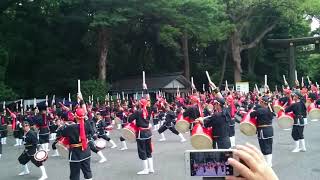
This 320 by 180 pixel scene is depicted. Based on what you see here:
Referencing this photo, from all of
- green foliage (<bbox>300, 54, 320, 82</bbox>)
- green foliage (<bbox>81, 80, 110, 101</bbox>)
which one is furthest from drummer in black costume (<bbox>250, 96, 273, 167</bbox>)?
green foliage (<bbox>300, 54, 320, 82</bbox>)

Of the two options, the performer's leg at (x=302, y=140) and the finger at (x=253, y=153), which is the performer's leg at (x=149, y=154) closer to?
the performer's leg at (x=302, y=140)

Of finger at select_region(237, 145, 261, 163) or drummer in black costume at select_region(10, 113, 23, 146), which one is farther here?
drummer in black costume at select_region(10, 113, 23, 146)

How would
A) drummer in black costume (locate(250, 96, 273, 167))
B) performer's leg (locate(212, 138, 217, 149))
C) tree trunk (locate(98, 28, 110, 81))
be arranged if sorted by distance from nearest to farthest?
performer's leg (locate(212, 138, 217, 149)) → drummer in black costume (locate(250, 96, 273, 167)) → tree trunk (locate(98, 28, 110, 81))

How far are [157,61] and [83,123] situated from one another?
3171 centimetres

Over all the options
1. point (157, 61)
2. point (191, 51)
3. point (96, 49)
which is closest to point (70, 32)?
point (96, 49)

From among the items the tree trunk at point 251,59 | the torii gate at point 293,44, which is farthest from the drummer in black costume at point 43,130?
the tree trunk at point 251,59

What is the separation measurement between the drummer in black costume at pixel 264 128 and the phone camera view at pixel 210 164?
8481 mm

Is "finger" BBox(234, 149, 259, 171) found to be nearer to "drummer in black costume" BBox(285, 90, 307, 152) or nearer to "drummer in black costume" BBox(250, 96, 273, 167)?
"drummer in black costume" BBox(250, 96, 273, 167)

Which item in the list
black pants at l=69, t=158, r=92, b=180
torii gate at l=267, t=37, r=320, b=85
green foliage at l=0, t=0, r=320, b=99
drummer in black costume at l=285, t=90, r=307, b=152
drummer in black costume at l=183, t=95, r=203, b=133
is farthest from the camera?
green foliage at l=0, t=0, r=320, b=99

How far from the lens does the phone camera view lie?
7.00 ft

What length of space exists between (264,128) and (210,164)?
8.66 metres

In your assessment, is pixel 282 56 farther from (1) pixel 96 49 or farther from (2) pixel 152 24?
(1) pixel 96 49

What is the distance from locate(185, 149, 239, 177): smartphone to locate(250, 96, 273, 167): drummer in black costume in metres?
8.46

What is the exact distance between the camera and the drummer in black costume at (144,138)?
35.2 ft
